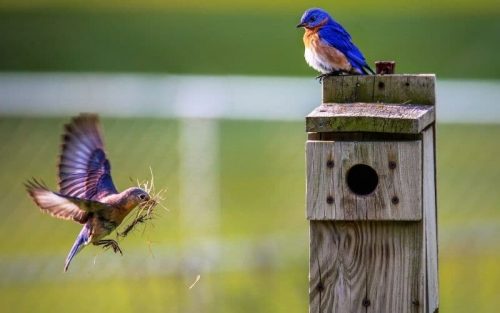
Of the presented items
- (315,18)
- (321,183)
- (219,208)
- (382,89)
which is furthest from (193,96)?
(321,183)

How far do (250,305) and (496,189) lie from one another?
4373 millimetres

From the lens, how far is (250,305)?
691 centimetres

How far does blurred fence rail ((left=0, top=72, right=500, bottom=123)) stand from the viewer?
10.9 meters

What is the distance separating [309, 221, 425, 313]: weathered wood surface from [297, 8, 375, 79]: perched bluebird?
60.7 inches

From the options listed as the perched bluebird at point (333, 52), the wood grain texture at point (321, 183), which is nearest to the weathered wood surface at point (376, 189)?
the wood grain texture at point (321, 183)

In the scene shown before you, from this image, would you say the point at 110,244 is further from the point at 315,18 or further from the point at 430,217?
the point at 315,18

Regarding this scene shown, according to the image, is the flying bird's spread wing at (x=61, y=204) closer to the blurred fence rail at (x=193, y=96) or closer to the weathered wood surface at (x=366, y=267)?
the weathered wood surface at (x=366, y=267)

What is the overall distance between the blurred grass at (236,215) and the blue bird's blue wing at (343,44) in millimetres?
1408

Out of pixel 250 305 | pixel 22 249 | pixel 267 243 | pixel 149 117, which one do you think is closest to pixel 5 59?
pixel 149 117

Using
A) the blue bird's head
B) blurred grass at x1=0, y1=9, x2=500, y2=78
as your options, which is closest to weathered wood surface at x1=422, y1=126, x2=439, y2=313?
the blue bird's head

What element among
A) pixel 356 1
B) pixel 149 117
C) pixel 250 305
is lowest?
pixel 250 305

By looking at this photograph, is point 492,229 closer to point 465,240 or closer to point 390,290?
point 465,240

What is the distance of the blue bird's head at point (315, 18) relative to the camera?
6375 mm

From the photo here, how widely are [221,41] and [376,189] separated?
49.9 feet
